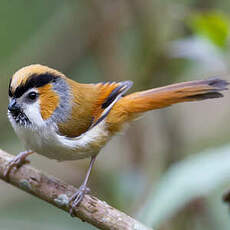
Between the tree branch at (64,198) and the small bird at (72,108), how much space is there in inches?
2.0

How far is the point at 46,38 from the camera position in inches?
185

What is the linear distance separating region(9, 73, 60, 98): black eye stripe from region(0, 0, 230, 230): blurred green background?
79 centimetres

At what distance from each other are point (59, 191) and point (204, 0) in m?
2.50

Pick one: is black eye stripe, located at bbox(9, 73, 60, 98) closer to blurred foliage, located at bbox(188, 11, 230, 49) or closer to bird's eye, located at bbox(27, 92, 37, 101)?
bird's eye, located at bbox(27, 92, 37, 101)

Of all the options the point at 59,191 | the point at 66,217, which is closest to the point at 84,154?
the point at 59,191

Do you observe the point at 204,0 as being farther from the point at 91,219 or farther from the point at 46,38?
the point at 91,219

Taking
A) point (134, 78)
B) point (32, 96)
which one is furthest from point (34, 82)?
point (134, 78)

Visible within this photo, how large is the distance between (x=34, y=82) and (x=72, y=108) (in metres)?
0.39

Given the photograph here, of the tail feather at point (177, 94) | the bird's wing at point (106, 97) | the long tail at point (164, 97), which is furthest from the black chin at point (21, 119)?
the tail feather at point (177, 94)

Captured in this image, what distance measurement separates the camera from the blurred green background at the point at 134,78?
3.81m

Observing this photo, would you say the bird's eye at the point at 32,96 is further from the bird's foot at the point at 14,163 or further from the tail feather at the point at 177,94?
the tail feather at the point at 177,94

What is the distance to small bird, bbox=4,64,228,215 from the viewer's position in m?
3.01

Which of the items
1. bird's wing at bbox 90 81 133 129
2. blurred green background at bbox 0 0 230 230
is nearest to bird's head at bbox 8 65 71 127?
bird's wing at bbox 90 81 133 129

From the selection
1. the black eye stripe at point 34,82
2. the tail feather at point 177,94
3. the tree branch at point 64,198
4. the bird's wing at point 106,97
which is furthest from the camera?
the bird's wing at point 106,97
